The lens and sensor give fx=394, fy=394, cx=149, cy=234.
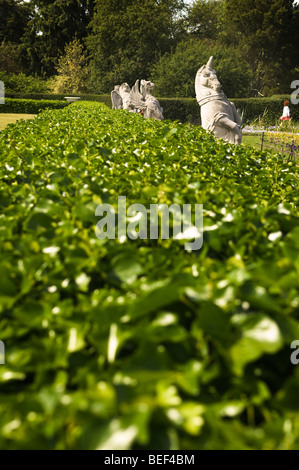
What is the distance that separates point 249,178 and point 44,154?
176 cm

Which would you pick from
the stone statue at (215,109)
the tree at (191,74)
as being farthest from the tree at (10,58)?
the stone statue at (215,109)

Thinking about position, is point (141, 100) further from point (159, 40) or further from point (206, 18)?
point (206, 18)

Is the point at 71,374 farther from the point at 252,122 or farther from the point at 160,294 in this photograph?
the point at 252,122

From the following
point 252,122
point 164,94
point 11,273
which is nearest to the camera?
point 11,273

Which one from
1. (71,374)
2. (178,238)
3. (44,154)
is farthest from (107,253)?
(44,154)

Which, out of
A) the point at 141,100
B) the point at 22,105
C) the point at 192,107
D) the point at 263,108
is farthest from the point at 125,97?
the point at 263,108

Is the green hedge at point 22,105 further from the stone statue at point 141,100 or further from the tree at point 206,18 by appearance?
the tree at point 206,18

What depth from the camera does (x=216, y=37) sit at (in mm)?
46250

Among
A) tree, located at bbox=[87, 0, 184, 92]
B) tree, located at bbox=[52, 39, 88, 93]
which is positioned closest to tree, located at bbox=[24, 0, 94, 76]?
tree, located at bbox=[52, 39, 88, 93]

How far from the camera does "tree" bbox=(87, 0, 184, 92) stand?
3741 cm

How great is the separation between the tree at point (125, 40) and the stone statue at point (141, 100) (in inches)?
694

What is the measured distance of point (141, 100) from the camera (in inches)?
742

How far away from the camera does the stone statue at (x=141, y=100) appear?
15289 mm

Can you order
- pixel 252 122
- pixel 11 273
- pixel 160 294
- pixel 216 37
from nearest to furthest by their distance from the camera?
pixel 160 294 < pixel 11 273 < pixel 252 122 < pixel 216 37
